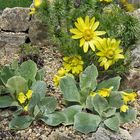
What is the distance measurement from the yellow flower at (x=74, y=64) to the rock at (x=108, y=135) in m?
0.69

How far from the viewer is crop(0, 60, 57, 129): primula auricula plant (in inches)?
174

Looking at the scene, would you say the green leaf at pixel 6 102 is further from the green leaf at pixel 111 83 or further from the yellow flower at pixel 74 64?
the green leaf at pixel 111 83

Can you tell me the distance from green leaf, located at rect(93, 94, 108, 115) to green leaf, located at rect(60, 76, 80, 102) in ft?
0.70

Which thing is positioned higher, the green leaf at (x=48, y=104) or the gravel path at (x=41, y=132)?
the green leaf at (x=48, y=104)

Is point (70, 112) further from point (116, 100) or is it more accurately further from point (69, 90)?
point (116, 100)

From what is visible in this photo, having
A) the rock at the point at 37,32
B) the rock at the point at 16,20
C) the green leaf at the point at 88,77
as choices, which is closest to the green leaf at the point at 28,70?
the green leaf at the point at 88,77

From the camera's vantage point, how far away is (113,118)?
4.41 metres

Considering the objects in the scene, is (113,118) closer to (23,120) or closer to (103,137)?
(103,137)

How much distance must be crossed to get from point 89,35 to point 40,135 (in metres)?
0.96

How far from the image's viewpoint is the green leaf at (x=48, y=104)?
4.50 meters

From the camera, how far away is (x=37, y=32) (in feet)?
19.2

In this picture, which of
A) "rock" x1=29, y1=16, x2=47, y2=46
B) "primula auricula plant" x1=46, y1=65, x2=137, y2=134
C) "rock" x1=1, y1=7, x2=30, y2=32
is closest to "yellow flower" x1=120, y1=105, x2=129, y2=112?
"primula auricula plant" x1=46, y1=65, x2=137, y2=134

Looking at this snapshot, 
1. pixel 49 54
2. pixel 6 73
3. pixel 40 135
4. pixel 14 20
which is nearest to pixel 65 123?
pixel 40 135

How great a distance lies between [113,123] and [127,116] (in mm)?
205
